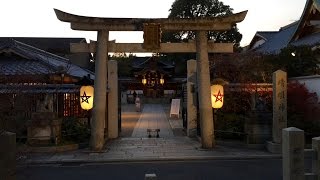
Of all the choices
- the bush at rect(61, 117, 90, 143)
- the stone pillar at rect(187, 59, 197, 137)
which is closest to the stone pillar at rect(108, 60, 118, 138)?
the bush at rect(61, 117, 90, 143)

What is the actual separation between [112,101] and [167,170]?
10038 millimetres

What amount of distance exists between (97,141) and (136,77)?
39121 millimetres

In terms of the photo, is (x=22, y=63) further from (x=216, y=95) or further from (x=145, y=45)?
(x=216, y=95)

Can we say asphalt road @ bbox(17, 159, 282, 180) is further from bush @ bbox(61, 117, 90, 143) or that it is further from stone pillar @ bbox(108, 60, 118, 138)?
stone pillar @ bbox(108, 60, 118, 138)

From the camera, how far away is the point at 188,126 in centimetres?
2309

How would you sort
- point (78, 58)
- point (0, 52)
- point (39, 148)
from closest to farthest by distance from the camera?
1. point (39, 148)
2. point (0, 52)
3. point (78, 58)

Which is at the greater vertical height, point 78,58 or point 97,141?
Answer: point 78,58

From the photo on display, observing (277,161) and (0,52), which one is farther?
(0,52)

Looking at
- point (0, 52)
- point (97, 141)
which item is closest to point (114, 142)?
point (97, 141)

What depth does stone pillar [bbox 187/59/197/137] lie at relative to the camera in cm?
2283

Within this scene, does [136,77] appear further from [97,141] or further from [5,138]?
[5,138]

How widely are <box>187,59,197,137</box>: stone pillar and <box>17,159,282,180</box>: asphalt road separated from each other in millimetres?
7753

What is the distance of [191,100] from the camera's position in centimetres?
2312

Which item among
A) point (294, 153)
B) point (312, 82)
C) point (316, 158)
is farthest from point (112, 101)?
point (316, 158)
